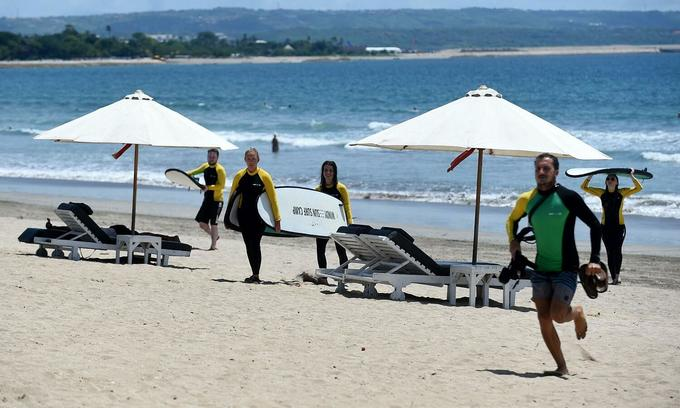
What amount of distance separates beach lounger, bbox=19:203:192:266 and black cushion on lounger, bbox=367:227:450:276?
3042 millimetres

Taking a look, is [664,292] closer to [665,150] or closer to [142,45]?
[665,150]

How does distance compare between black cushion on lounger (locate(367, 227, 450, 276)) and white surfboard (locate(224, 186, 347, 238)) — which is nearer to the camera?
black cushion on lounger (locate(367, 227, 450, 276))

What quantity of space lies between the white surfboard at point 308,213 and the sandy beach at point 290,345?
57 centimetres

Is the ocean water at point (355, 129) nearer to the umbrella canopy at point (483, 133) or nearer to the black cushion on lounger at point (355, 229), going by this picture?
the umbrella canopy at point (483, 133)

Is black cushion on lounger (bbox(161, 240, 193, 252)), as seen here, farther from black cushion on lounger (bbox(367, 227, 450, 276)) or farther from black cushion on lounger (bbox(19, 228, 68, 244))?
black cushion on lounger (bbox(367, 227, 450, 276))

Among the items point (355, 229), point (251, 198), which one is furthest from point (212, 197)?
point (355, 229)

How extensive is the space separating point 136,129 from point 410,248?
3.60 metres

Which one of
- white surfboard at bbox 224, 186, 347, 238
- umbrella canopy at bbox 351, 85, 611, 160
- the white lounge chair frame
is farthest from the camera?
the white lounge chair frame

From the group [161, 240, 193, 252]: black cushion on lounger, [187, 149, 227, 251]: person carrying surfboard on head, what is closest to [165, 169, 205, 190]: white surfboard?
[187, 149, 227, 251]: person carrying surfboard on head

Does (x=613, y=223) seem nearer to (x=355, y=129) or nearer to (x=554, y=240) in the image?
(x=554, y=240)

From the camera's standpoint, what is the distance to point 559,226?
24.7 feet

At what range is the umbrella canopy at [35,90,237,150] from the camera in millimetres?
12547

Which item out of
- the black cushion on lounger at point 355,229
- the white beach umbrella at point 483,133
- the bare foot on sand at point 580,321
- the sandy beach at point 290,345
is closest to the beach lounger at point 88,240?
the sandy beach at point 290,345

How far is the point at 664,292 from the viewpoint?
42.6 ft
